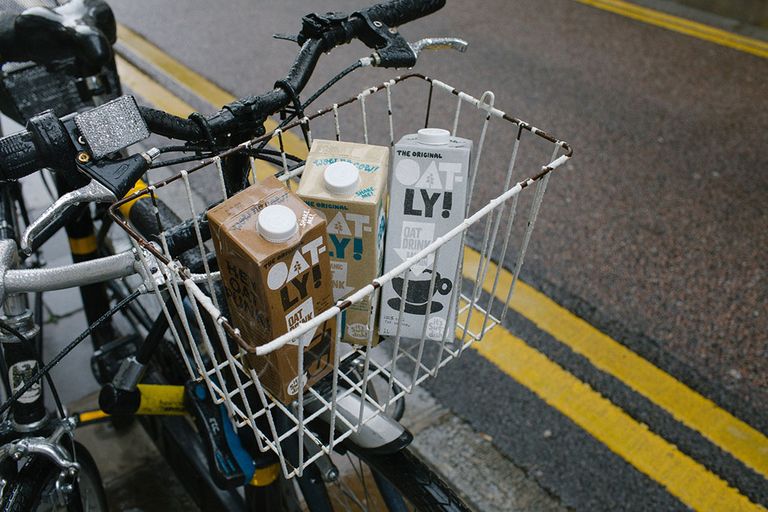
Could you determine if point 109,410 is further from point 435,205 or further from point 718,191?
point 718,191

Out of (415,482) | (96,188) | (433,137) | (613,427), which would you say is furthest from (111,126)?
(613,427)

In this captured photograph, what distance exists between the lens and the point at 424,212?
1.13 meters

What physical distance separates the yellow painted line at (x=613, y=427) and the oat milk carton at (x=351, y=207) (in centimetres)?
155

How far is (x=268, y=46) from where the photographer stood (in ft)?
16.2

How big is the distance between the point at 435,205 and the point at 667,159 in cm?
318

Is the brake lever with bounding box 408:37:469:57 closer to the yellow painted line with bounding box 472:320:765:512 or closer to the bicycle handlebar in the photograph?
the bicycle handlebar

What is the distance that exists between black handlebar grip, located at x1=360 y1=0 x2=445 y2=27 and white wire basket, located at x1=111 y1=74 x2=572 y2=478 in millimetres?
140

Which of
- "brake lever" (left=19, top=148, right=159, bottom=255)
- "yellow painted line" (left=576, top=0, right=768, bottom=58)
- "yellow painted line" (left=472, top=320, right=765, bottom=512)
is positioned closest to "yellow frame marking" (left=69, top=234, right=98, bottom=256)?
"brake lever" (left=19, top=148, right=159, bottom=255)

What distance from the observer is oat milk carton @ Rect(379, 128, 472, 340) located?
1.12m

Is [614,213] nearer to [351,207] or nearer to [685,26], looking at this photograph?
[351,207]

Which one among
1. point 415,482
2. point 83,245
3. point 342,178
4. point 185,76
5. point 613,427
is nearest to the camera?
point 342,178

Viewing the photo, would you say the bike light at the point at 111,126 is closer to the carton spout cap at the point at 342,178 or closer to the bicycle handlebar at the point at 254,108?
the bicycle handlebar at the point at 254,108

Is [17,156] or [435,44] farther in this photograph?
[435,44]

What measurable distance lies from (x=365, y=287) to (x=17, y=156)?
0.54 meters
